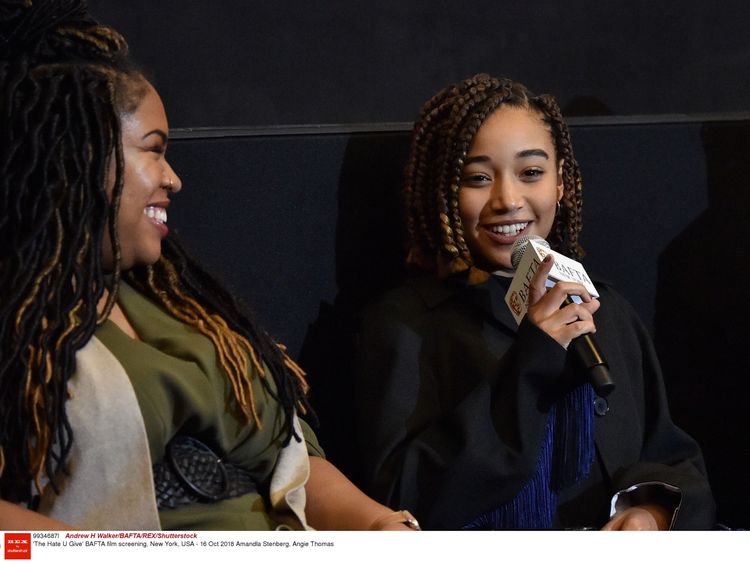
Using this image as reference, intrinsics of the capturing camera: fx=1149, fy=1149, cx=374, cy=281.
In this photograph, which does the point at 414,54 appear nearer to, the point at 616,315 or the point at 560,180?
the point at 560,180

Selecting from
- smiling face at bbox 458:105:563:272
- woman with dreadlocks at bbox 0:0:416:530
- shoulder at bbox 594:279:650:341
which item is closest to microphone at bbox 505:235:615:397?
smiling face at bbox 458:105:563:272

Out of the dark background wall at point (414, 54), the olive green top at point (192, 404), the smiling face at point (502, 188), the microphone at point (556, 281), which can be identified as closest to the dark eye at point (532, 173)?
the smiling face at point (502, 188)

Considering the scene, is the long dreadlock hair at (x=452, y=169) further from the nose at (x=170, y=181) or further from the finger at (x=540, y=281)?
the nose at (x=170, y=181)

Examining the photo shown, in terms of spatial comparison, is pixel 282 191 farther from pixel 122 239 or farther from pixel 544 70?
pixel 544 70

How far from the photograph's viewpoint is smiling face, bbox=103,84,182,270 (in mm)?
1654

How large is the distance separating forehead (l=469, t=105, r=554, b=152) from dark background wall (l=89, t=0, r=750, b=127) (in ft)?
1.38

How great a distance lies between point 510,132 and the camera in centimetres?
195

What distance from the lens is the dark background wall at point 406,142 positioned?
2094 millimetres

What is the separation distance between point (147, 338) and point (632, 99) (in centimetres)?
122

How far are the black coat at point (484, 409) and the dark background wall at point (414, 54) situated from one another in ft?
1.76

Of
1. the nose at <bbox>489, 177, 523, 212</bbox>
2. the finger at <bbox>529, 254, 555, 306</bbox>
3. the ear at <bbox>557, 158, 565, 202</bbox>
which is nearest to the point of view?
the finger at <bbox>529, 254, 555, 306</bbox>

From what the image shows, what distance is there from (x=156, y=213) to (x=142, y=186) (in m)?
0.06

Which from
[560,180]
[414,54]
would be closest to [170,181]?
[560,180]

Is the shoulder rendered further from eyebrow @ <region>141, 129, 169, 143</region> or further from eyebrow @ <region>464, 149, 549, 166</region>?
eyebrow @ <region>141, 129, 169, 143</region>
